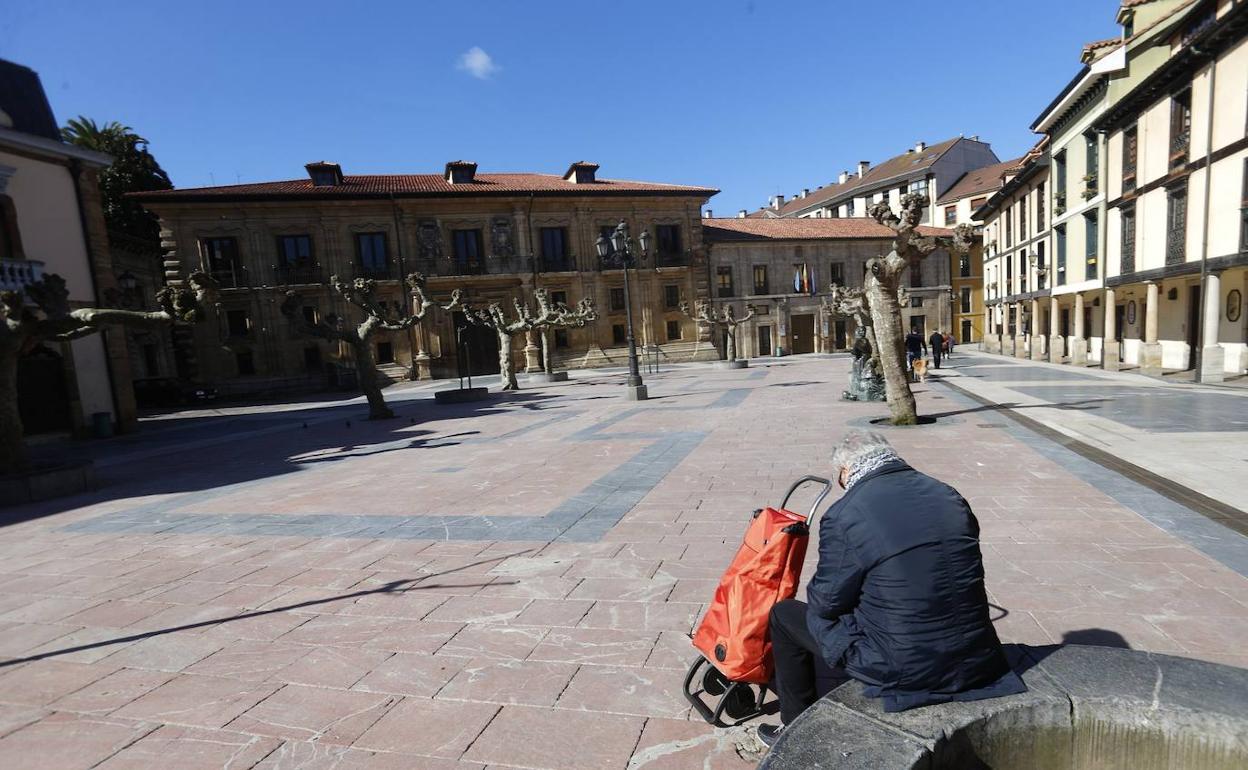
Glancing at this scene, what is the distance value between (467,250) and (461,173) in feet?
16.8

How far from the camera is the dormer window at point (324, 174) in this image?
3212cm

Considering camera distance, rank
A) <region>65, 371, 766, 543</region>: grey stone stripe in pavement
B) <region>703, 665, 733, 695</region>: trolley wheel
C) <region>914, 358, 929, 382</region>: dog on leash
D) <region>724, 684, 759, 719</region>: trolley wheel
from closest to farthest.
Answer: <region>724, 684, 759, 719</region>: trolley wheel
<region>703, 665, 733, 695</region>: trolley wheel
<region>65, 371, 766, 543</region>: grey stone stripe in pavement
<region>914, 358, 929, 382</region>: dog on leash

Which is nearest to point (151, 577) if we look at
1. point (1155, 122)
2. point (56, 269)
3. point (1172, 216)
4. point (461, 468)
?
point (461, 468)

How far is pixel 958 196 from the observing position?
46.8 m

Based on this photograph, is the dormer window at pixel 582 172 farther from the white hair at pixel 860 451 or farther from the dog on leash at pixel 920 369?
the white hair at pixel 860 451

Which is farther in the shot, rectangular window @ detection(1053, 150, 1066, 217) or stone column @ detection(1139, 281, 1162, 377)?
rectangular window @ detection(1053, 150, 1066, 217)

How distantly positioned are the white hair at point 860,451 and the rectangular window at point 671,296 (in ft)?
113

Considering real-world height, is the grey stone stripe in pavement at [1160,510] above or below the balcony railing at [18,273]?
below

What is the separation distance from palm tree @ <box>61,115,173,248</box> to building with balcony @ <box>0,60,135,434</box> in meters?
18.1

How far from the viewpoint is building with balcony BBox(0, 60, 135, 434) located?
14898 mm

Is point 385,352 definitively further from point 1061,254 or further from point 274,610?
point 1061,254

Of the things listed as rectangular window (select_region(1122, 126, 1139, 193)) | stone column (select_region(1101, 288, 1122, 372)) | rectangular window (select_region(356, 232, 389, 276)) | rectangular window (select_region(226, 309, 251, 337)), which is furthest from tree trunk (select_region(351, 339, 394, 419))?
rectangular window (select_region(1122, 126, 1139, 193))

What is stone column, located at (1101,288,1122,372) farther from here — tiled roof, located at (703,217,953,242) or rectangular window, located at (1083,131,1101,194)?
tiled roof, located at (703,217,953,242)

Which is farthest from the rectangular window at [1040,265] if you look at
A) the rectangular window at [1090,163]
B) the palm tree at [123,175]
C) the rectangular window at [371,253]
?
the palm tree at [123,175]
